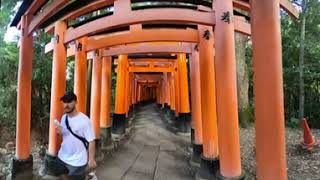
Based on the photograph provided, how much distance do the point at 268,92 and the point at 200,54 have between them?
3584 mm

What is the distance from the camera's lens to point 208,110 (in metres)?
6.16

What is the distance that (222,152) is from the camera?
196 inches

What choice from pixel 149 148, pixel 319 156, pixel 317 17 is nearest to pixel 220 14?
pixel 319 156

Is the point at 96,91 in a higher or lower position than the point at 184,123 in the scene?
higher

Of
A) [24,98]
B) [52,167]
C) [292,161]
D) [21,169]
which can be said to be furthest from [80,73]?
[292,161]

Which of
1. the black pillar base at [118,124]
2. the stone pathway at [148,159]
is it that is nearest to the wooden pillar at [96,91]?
the stone pathway at [148,159]

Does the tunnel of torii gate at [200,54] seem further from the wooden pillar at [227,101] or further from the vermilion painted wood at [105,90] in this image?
the vermilion painted wood at [105,90]

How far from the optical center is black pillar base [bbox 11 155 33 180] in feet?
19.8

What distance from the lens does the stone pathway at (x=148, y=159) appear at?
7223 millimetres

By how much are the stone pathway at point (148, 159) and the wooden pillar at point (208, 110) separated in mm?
989

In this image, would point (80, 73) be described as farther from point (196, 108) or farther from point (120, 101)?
point (120, 101)

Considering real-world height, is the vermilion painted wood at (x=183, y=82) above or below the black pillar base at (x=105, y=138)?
above

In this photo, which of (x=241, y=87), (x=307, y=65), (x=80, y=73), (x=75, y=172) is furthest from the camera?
(x=307, y=65)

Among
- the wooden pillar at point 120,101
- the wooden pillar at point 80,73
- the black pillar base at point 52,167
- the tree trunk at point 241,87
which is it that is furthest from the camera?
the wooden pillar at point 120,101
